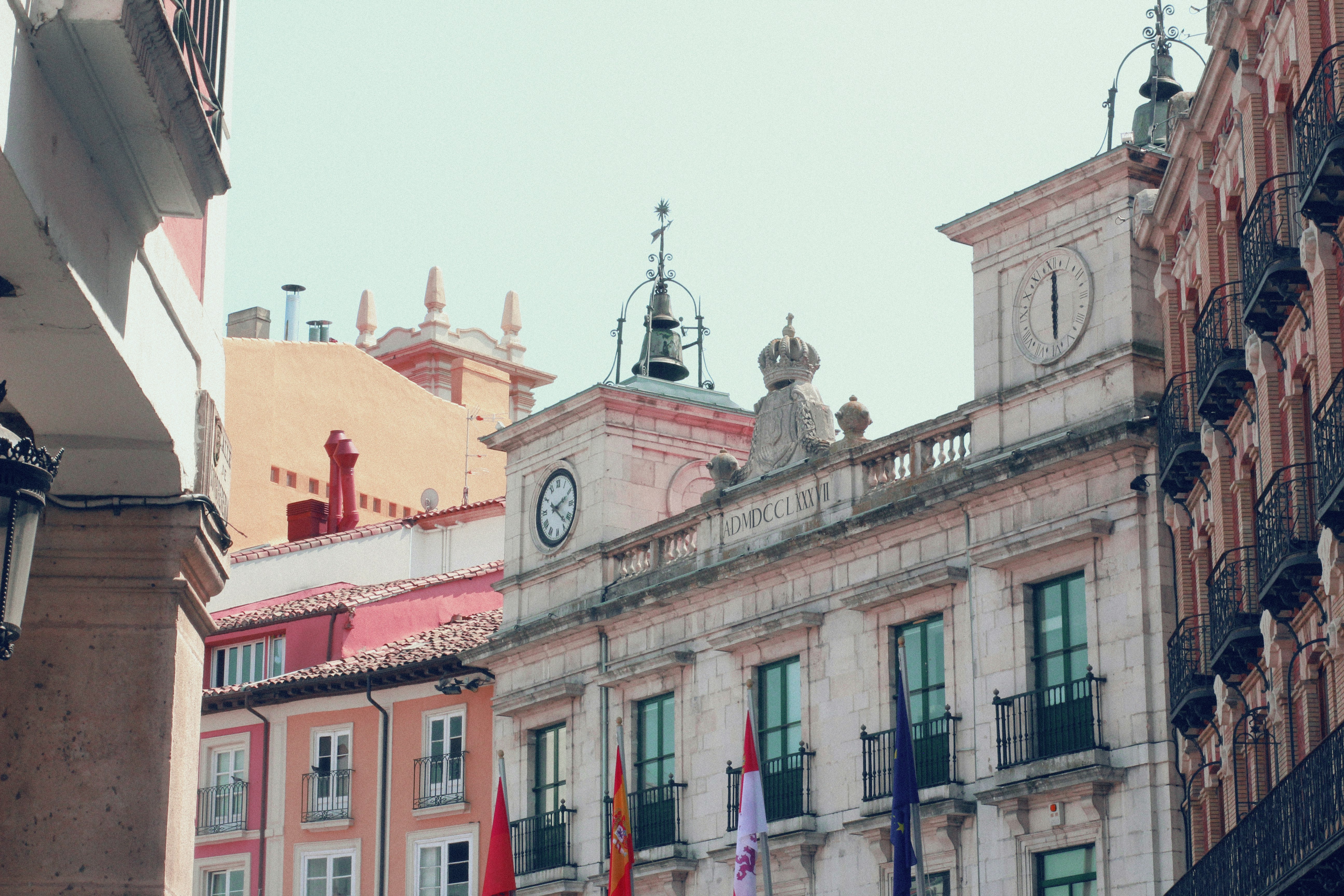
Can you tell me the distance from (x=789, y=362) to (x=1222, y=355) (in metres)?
10.1

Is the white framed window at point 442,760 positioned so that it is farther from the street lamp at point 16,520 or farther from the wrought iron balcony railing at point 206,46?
the street lamp at point 16,520

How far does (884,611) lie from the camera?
27484 millimetres

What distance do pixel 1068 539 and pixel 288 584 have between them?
76.8 ft

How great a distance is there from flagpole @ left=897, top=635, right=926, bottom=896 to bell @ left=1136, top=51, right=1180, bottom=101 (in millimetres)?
7479

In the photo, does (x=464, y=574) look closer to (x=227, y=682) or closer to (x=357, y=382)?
(x=227, y=682)

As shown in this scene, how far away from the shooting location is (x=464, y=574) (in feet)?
135

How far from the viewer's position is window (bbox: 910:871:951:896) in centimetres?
2602

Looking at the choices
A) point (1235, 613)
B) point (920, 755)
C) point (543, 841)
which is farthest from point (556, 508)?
point (1235, 613)

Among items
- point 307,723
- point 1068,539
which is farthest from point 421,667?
point 1068,539

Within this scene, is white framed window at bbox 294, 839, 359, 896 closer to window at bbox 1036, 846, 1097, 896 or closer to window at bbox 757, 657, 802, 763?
window at bbox 757, 657, 802, 763

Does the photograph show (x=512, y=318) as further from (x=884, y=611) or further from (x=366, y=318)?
(x=884, y=611)

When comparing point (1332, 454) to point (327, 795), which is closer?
point (1332, 454)

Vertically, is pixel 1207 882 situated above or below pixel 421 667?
below

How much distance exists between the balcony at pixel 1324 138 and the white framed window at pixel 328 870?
22655 mm
